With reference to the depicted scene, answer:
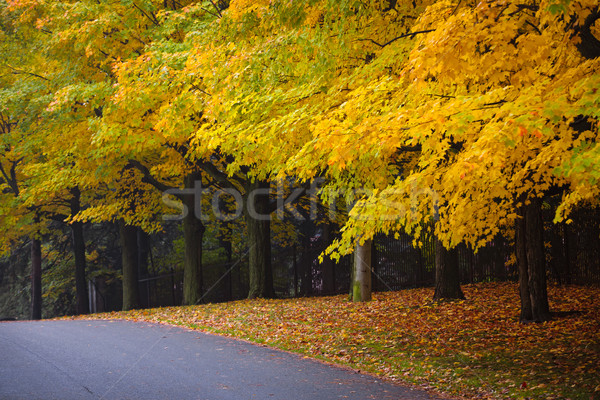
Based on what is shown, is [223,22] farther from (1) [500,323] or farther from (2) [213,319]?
(1) [500,323]

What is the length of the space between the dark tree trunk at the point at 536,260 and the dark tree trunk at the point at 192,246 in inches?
407

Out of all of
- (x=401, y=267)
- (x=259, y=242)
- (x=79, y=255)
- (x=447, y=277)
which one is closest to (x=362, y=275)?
(x=447, y=277)

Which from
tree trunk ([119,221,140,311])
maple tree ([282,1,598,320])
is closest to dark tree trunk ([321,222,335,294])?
tree trunk ([119,221,140,311])

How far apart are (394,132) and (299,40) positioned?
9.91 feet

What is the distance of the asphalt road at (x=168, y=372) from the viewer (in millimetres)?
5941

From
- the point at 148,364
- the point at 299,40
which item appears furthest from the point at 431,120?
the point at 148,364

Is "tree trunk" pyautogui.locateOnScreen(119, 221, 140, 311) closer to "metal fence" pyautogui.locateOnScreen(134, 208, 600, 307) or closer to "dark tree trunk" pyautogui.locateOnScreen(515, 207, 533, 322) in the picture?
"metal fence" pyautogui.locateOnScreen(134, 208, 600, 307)

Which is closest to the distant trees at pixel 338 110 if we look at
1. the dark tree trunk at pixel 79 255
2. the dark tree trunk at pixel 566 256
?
the dark tree trunk at pixel 79 255

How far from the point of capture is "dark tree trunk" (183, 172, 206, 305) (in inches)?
690

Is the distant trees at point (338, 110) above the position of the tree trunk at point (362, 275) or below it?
above

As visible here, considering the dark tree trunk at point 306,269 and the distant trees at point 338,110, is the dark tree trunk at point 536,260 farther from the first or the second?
the dark tree trunk at point 306,269

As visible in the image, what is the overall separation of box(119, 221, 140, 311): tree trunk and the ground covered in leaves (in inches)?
208

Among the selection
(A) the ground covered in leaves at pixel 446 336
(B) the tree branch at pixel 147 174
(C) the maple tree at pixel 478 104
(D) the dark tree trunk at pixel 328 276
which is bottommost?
(A) the ground covered in leaves at pixel 446 336

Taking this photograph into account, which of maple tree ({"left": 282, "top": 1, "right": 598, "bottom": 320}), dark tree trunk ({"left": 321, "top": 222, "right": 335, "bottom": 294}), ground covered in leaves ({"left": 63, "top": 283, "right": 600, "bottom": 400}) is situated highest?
maple tree ({"left": 282, "top": 1, "right": 598, "bottom": 320})
